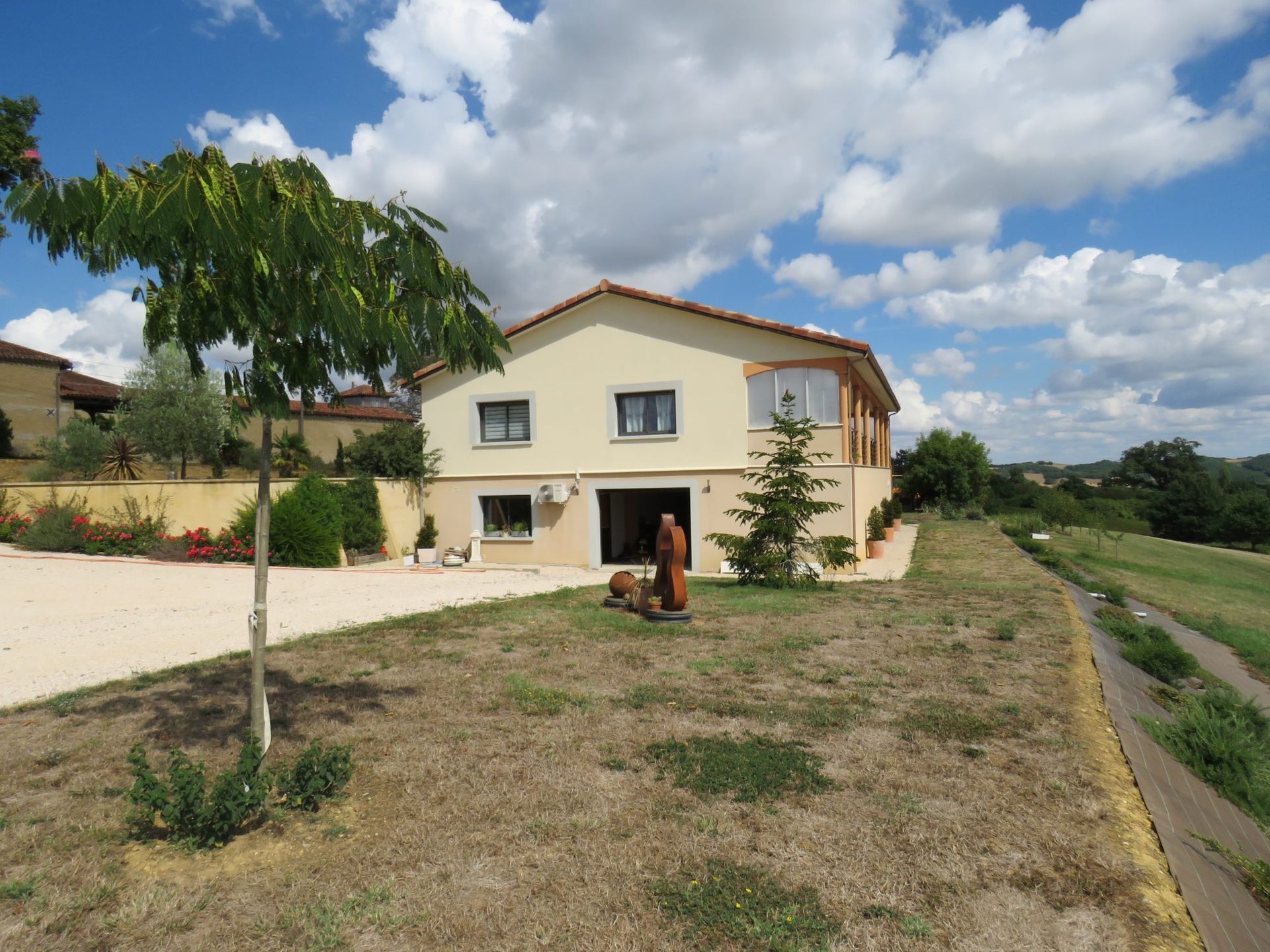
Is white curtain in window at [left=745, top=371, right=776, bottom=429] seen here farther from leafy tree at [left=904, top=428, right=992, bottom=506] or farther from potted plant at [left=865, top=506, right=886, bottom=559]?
leafy tree at [left=904, top=428, right=992, bottom=506]

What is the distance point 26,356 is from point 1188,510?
75546mm

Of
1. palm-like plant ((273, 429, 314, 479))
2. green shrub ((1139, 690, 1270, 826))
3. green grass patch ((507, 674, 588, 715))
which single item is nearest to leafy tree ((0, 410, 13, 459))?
palm-like plant ((273, 429, 314, 479))

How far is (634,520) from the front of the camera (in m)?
23.7

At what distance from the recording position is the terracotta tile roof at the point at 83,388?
36375 mm

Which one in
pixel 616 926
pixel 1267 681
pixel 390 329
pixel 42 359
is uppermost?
pixel 42 359

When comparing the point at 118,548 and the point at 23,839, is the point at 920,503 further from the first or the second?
the point at 23,839

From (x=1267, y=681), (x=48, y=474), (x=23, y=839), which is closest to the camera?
(x=23, y=839)

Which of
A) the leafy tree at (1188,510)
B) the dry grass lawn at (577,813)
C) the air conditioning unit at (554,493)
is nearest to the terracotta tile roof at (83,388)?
the air conditioning unit at (554,493)

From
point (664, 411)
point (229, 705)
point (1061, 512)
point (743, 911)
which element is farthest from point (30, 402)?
point (1061, 512)

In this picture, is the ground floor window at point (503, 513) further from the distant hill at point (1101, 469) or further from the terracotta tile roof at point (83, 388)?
the distant hill at point (1101, 469)

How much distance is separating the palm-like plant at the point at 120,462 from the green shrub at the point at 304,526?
35.7ft

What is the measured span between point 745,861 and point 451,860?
1502mm

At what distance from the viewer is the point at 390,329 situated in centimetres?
441

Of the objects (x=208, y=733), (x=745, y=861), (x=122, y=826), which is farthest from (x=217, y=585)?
(x=745, y=861)
